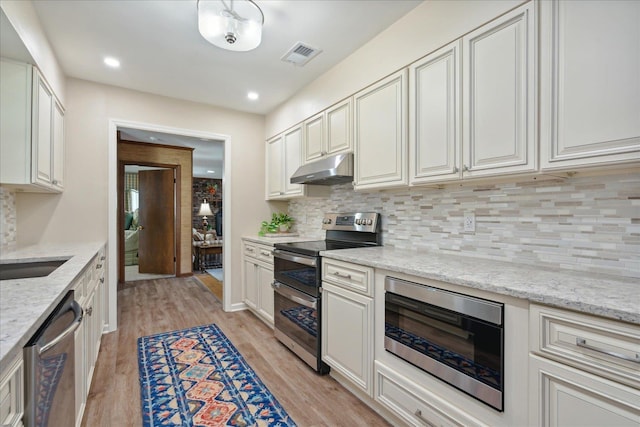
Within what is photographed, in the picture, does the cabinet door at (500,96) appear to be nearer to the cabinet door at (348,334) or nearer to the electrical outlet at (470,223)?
the electrical outlet at (470,223)

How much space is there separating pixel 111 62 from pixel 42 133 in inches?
35.8

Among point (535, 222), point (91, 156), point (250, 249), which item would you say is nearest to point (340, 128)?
point (535, 222)

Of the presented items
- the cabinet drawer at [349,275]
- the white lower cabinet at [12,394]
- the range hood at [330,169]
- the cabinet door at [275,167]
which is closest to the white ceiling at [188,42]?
the cabinet door at [275,167]

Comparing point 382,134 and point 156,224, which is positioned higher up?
point 382,134

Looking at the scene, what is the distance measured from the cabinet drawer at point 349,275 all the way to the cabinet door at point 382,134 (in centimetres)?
64

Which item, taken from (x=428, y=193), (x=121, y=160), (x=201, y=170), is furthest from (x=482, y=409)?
(x=201, y=170)

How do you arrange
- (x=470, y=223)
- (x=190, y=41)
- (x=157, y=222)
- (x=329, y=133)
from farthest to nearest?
(x=157, y=222)
(x=329, y=133)
(x=190, y=41)
(x=470, y=223)

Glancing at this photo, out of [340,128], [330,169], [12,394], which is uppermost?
[340,128]

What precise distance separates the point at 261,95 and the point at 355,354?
9.18 ft

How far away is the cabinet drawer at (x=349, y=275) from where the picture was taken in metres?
1.84

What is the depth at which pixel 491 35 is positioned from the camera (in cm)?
156

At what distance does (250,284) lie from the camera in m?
3.60

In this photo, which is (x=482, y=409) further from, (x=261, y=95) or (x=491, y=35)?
(x=261, y=95)

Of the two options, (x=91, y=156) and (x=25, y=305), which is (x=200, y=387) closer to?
(x=25, y=305)
